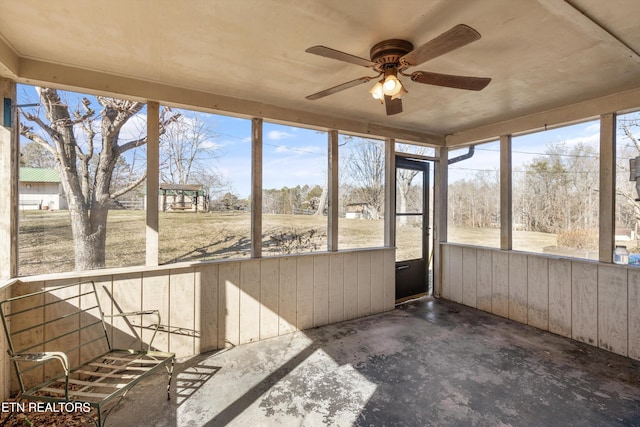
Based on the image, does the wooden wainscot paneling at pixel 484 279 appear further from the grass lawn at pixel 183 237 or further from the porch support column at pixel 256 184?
the porch support column at pixel 256 184

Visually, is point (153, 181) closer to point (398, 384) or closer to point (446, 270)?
point (398, 384)

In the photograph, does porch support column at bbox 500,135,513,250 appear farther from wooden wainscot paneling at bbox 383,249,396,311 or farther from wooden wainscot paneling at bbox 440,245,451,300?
wooden wainscot paneling at bbox 383,249,396,311

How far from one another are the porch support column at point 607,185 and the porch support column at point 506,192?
929 mm

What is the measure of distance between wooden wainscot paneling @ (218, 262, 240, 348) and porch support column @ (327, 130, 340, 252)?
1196 mm

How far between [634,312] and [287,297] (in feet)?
10.9

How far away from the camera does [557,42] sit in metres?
1.98

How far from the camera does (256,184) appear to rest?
3.19 metres

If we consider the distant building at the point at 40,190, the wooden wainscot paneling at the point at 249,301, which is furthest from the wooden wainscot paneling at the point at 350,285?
the distant building at the point at 40,190

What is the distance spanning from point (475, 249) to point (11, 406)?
4.84 metres

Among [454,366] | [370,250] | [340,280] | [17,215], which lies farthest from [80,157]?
[454,366]

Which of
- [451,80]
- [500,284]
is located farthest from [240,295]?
[500,284]

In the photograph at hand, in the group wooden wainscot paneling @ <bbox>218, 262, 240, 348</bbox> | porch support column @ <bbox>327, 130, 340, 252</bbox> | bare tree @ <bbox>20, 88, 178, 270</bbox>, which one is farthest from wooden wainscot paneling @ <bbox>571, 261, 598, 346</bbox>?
bare tree @ <bbox>20, 88, 178, 270</bbox>

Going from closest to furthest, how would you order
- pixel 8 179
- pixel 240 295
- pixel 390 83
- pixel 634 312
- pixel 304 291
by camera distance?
1. pixel 390 83
2. pixel 8 179
3. pixel 634 312
4. pixel 240 295
5. pixel 304 291

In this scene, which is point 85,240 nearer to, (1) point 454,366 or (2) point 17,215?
(2) point 17,215
